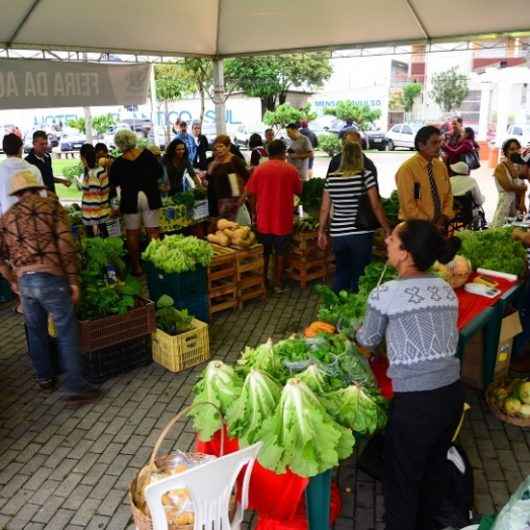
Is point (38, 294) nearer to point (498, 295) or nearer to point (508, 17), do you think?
point (498, 295)

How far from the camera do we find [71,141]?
29672 millimetres

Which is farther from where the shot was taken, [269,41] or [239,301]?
[269,41]

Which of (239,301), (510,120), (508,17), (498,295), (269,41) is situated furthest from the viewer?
(510,120)

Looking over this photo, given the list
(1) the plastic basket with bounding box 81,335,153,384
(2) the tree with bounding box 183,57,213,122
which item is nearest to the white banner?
(1) the plastic basket with bounding box 81,335,153,384

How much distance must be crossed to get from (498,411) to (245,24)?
262 inches

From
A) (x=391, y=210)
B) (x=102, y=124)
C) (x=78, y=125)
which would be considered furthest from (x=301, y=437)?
(x=102, y=124)

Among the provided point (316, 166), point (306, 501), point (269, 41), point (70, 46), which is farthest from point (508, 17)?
point (316, 166)

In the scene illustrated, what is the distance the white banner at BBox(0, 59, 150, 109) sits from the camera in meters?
6.77

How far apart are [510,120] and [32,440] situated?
32573mm

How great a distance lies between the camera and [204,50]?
925 centimetres

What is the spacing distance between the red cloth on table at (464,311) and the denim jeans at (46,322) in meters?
2.48

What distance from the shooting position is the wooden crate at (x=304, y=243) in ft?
23.3

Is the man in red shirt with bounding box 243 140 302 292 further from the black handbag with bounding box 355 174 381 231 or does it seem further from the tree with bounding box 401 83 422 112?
the tree with bounding box 401 83 422 112

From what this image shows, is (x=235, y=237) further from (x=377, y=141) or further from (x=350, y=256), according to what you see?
(x=377, y=141)
